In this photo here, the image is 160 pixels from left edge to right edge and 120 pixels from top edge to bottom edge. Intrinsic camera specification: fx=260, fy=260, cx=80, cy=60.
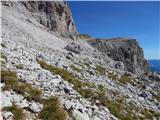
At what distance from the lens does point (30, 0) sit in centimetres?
6347

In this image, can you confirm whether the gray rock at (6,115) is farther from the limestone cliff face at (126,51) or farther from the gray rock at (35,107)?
the limestone cliff face at (126,51)

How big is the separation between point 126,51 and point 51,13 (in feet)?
129

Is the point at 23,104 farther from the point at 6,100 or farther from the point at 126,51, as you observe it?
the point at 126,51

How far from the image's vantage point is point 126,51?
97062 mm

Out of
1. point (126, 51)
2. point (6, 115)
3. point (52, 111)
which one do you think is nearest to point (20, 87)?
point (52, 111)

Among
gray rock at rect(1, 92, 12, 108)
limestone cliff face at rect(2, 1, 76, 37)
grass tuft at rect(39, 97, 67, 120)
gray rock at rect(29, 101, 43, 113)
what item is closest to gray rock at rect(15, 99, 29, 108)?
gray rock at rect(29, 101, 43, 113)

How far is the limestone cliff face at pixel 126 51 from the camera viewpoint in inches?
3435

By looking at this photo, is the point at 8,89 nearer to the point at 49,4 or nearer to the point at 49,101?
the point at 49,101

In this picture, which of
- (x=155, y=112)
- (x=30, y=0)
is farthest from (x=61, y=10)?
(x=155, y=112)

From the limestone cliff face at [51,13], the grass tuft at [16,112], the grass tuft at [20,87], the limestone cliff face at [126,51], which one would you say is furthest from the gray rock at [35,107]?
the limestone cliff face at [126,51]

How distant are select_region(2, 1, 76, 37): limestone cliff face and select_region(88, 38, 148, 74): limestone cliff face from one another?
49.2 ft

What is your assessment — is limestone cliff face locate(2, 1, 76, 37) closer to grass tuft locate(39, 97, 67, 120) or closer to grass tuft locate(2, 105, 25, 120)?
grass tuft locate(39, 97, 67, 120)

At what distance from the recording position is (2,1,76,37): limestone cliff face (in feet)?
203

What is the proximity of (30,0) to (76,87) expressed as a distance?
169 ft
